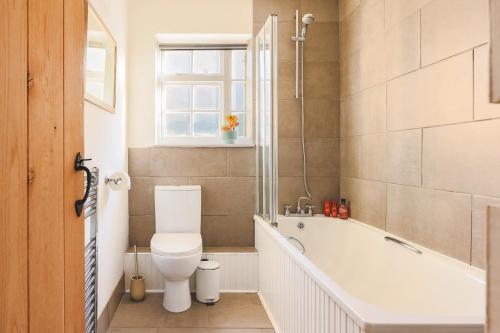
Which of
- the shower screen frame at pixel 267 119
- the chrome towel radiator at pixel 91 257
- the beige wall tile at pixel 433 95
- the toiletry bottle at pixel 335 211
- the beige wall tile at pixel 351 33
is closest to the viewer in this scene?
the beige wall tile at pixel 433 95

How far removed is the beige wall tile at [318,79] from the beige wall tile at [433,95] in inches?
36.3

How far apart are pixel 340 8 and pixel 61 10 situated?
2743mm

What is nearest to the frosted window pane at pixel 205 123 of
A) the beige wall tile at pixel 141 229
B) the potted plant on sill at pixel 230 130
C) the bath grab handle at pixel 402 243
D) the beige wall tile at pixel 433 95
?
the potted plant on sill at pixel 230 130

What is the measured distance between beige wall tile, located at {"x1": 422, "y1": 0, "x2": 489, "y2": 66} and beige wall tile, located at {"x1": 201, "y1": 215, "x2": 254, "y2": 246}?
1.95 metres

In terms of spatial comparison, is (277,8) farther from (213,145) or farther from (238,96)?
(213,145)

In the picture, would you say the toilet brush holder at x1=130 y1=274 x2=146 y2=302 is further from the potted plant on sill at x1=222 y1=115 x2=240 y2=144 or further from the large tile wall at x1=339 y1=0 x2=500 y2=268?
the large tile wall at x1=339 y1=0 x2=500 y2=268

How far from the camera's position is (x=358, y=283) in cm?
245

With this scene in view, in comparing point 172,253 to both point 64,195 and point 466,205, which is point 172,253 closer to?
point 64,195

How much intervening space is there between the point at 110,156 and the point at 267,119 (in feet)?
3.89

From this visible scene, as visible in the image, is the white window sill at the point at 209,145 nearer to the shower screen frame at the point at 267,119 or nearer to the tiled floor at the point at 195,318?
the shower screen frame at the point at 267,119

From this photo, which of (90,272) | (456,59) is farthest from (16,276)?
(456,59)

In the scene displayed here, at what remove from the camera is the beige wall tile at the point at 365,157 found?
2.46m

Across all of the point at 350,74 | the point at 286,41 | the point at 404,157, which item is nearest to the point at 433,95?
the point at 404,157

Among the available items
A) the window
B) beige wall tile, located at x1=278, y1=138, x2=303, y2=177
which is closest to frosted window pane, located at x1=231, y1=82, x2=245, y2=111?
the window
